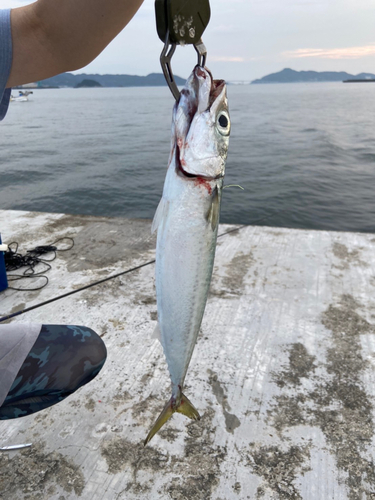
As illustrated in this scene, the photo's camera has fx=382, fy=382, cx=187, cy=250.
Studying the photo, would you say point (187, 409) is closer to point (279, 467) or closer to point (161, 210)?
point (279, 467)

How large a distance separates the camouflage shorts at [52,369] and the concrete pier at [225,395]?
0.52 m

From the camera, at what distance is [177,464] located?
7.60ft

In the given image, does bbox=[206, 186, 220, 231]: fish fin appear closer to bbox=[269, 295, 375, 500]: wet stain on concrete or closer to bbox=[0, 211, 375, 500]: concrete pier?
bbox=[0, 211, 375, 500]: concrete pier

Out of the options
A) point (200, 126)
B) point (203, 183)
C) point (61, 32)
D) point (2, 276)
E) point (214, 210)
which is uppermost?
point (61, 32)

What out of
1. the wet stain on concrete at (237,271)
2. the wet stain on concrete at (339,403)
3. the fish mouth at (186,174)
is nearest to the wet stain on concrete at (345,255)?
the wet stain on concrete at (237,271)

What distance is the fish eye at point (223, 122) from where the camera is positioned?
5.08 feet

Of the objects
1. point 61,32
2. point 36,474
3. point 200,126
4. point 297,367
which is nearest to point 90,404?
point 36,474

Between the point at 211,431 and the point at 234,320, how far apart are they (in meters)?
1.31

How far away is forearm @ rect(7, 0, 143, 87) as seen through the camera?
1538 mm

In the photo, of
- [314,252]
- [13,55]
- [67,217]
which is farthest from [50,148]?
[13,55]

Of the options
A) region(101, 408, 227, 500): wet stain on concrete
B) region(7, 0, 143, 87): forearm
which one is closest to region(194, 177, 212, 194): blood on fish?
region(7, 0, 143, 87): forearm

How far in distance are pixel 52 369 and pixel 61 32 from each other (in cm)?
168

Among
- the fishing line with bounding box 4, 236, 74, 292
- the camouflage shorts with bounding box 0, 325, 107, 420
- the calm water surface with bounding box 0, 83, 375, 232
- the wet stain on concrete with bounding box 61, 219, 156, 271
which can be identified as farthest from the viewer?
the calm water surface with bounding box 0, 83, 375, 232

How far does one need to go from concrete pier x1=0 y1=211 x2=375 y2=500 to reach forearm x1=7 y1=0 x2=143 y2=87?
2.16 metres
